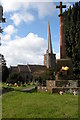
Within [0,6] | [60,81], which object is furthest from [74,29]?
[0,6]

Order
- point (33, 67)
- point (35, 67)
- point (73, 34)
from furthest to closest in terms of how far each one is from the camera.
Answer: point (35, 67) < point (33, 67) < point (73, 34)

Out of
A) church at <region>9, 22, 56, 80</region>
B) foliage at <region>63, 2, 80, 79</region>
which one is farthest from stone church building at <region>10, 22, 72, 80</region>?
foliage at <region>63, 2, 80, 79</region>

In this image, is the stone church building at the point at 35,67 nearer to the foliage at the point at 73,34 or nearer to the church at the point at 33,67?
the church at the point at 33,67

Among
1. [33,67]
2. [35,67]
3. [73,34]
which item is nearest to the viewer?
[73,34]

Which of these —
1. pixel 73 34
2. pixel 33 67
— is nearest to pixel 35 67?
pixel 33 67

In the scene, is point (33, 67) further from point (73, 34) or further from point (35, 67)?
point (73, 34)

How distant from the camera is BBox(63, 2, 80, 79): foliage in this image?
1983cm

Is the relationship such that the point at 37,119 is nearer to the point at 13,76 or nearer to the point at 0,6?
the point at 0,6

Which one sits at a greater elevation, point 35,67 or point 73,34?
point 73,34

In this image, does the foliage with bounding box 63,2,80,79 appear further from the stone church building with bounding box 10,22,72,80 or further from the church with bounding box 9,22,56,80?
the church with bounding box 9,22,56,80

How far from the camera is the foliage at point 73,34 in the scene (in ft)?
65.1

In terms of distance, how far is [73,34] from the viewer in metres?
20.7

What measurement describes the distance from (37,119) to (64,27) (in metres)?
16.1

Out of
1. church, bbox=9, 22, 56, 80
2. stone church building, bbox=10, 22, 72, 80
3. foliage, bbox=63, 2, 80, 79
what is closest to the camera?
foliage, bbox=63, 2, 80, 79
